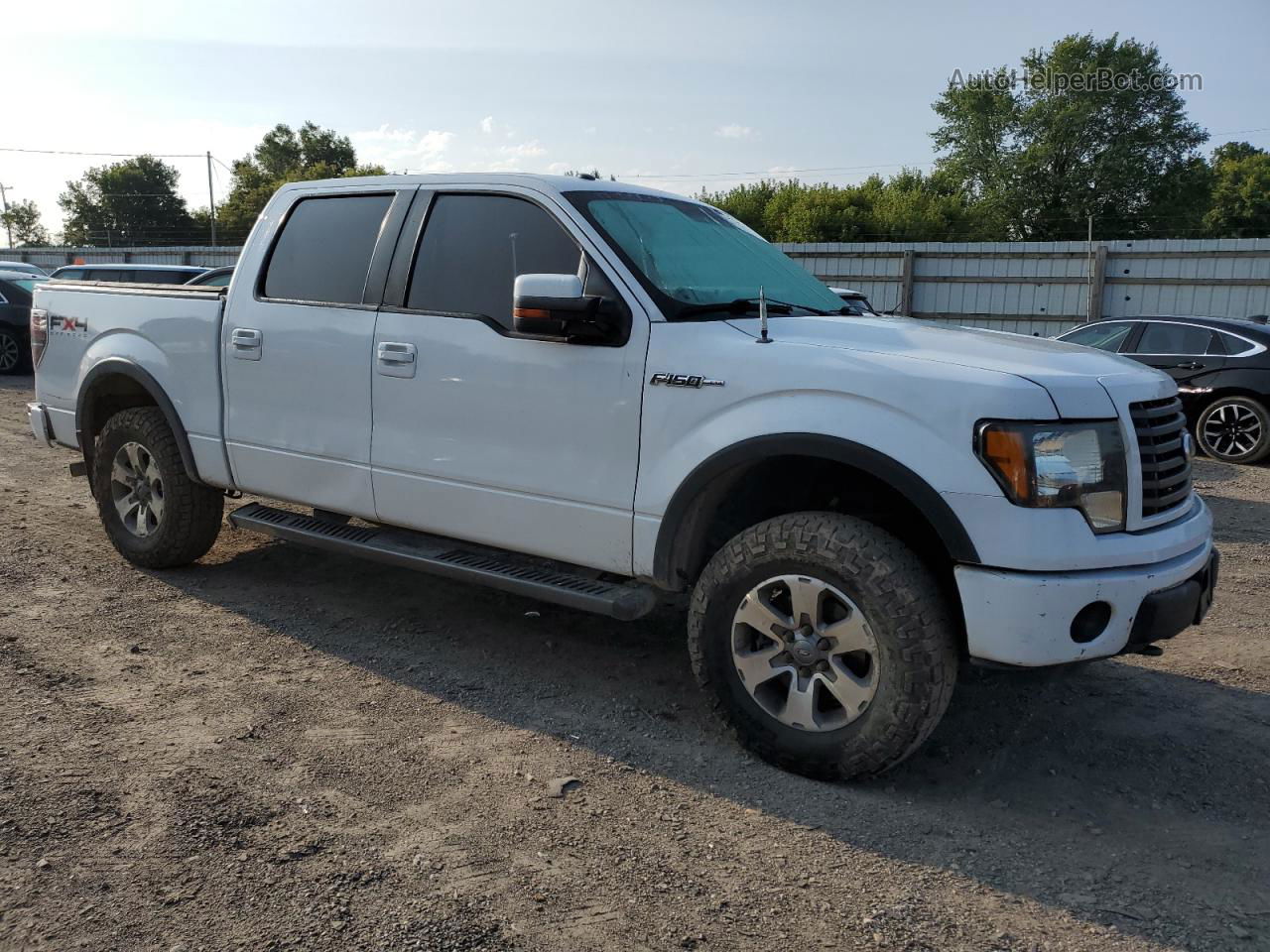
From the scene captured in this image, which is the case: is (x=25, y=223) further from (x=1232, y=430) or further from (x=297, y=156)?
(x=1232, y=430)

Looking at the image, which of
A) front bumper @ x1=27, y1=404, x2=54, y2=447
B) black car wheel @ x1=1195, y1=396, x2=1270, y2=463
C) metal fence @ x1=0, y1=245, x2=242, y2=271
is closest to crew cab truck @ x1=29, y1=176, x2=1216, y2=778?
front bumper @ x1=27, y1=404, x2=54, y2=447

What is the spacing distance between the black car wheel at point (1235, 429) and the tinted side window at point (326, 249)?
900cm

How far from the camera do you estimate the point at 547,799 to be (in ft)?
11.1

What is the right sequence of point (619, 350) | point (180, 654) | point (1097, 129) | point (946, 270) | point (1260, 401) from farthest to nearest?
1. point (1097, 129)
2. point (946, 270)
3. point (1260, 401)
4. point (180, 654)
5. point (619, 350)

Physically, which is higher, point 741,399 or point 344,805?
point 741,399

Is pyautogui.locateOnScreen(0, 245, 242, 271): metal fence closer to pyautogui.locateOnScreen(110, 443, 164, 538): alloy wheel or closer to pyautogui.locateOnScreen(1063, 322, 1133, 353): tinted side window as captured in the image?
pyautogui.locateOnScreen(1063, 322, 1133, 353): tinted side window

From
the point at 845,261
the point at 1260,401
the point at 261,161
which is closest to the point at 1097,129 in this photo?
the point at 845,261

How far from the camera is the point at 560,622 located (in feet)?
16.8

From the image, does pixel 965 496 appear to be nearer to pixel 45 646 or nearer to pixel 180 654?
pixel 180 654

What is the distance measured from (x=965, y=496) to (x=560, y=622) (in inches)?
95.8

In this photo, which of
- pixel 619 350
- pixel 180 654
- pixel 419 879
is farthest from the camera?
pixel 180 654

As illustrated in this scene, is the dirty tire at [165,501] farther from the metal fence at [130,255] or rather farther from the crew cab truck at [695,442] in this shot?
the metal fence at [130,255]

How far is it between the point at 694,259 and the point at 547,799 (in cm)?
210

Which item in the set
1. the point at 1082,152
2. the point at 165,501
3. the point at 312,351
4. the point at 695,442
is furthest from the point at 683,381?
the point at 1082,152
